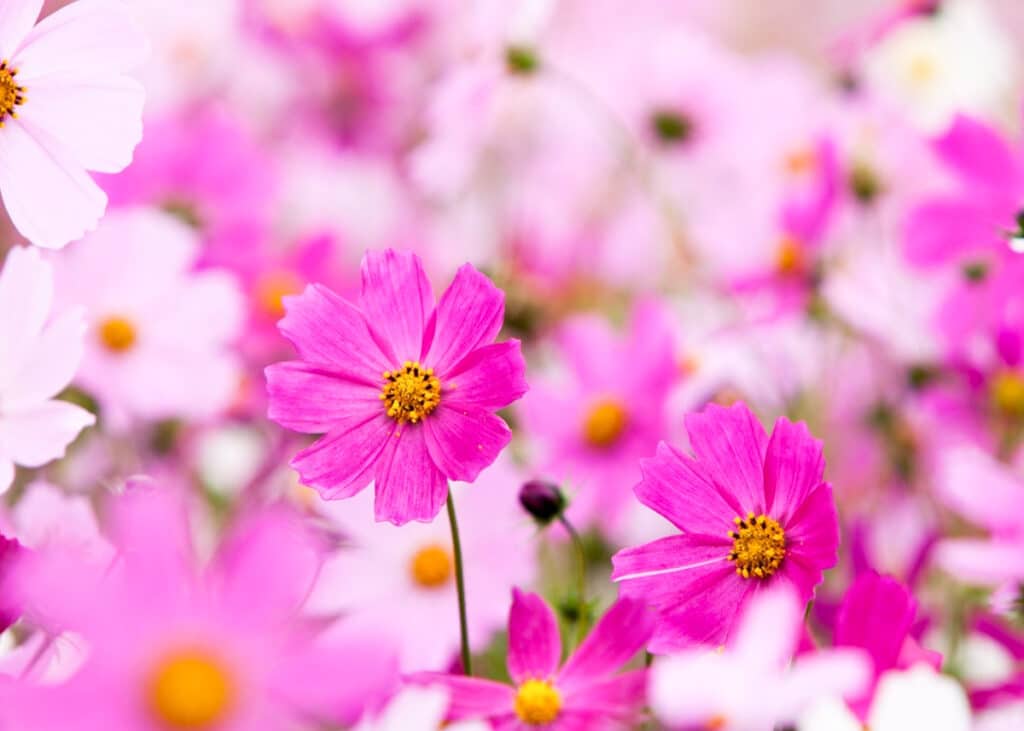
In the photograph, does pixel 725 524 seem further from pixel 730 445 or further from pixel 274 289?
pixel 274 289

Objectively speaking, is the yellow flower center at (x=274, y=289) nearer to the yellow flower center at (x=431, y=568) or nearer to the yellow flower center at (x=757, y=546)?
the yellow flower center at (x=431, y=568)

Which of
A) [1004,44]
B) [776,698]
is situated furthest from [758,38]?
[776,698]

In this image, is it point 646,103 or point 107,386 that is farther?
point 646,103

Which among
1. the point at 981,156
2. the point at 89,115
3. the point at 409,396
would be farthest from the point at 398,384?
the point at 981,156

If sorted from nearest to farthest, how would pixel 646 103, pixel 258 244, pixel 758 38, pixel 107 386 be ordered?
pixel 107 386 < pixel 258 244 < pixel 646 103 < pixel 758 38

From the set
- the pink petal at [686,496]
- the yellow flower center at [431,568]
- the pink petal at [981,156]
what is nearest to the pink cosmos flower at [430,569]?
the yellow flower center at [431,568]

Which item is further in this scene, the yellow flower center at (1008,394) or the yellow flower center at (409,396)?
the yellow flower center at (1008,394)

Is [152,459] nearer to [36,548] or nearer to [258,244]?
[258,244]
